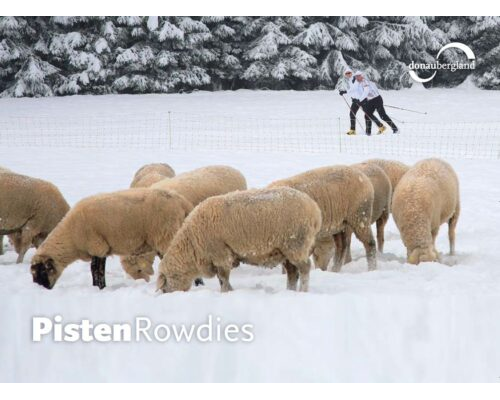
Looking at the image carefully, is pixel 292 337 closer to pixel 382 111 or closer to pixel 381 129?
pixel 382 111

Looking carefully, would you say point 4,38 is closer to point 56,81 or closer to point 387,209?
point 56,81

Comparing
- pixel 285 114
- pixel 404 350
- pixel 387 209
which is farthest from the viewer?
pixel 285 114

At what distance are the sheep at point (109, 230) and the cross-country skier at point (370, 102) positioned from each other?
435 centimetres

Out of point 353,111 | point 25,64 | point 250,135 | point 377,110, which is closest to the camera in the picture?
point 25,64

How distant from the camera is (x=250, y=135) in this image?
495 inches

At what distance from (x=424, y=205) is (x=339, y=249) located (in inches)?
37.9

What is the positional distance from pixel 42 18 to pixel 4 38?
60cm

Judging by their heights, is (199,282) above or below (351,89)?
below

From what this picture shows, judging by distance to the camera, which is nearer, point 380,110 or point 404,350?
point 404,350

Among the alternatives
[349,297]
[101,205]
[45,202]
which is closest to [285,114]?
[45,202]

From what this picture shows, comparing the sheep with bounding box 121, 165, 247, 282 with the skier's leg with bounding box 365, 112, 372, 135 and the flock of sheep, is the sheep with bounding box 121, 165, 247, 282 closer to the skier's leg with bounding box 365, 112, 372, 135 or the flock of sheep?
the flock of sheep

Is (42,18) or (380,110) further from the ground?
(42,18)

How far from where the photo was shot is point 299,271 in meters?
6.08

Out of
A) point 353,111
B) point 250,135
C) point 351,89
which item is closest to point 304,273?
point 351,89
